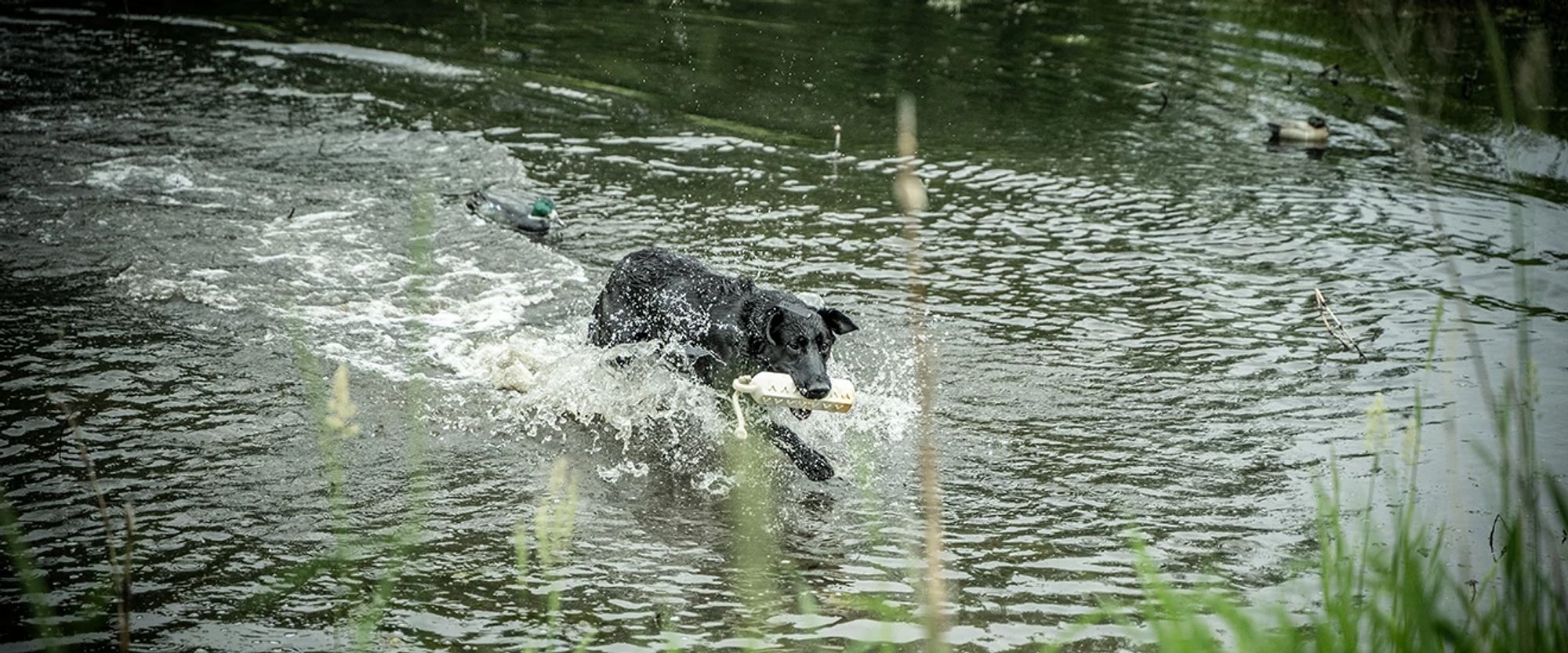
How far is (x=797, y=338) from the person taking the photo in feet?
22.8

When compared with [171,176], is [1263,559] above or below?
below

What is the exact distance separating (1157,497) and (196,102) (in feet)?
38.2

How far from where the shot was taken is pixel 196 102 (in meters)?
14.4

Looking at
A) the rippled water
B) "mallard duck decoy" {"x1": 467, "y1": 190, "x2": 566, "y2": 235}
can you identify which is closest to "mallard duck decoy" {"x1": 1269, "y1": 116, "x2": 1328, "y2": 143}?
the rippled water

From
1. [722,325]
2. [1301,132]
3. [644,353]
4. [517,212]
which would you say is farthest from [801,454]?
[1301,132]

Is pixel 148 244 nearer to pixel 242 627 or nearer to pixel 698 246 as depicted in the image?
pixel 698 246

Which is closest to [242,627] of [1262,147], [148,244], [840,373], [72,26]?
[840,373]

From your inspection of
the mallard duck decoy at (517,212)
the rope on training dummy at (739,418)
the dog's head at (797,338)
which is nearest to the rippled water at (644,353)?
the mallard duck decoy at (517,212)

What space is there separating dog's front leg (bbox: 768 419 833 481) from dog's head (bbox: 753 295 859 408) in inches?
14.5

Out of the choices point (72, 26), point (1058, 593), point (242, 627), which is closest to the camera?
point (242, 627)

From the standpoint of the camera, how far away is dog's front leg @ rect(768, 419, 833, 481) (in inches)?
277

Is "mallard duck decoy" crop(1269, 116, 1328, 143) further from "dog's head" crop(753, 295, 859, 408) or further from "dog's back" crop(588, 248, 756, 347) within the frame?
"dog's head" crop(753, 295, 859, 408)

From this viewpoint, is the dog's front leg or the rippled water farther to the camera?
the dog's front leg

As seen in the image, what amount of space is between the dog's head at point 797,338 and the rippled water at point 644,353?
26.6 inches
